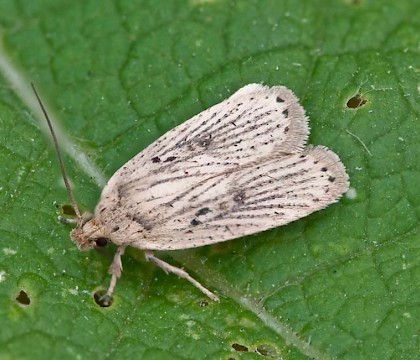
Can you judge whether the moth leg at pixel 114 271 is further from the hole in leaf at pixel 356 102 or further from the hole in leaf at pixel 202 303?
the hole in leaf at pixel 356 102

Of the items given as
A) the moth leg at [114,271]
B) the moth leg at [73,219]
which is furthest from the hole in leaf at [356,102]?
the moth leg at [73,219]

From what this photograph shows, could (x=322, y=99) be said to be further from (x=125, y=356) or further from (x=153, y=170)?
(x=125, y=356)

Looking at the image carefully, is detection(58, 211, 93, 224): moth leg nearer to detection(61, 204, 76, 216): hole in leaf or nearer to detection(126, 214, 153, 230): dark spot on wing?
detection(61, 204, 76, 216): hole in leaf

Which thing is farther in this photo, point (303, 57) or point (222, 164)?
point (303, 57)

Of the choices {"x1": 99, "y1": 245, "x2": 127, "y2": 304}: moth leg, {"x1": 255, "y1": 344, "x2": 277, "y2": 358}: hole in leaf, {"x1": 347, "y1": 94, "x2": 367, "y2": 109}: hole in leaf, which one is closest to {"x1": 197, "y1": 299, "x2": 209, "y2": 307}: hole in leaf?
{"x1": 255, "y1": 344, "x2": 277, "y2": 358}: hole in leaf

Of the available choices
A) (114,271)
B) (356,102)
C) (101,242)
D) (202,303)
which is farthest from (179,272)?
(356,102)

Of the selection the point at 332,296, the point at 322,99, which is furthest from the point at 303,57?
the point at 332,296
